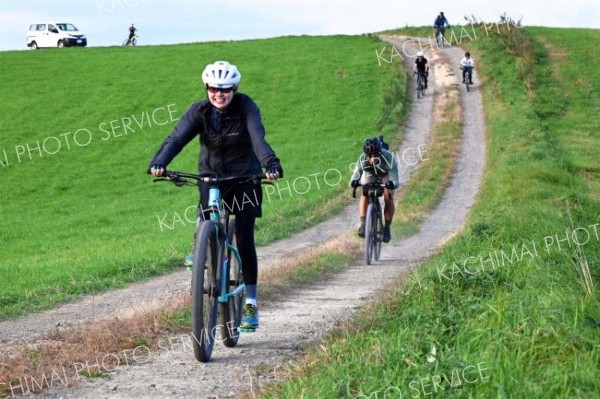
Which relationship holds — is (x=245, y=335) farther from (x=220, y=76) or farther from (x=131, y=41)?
(x=131, y=41)

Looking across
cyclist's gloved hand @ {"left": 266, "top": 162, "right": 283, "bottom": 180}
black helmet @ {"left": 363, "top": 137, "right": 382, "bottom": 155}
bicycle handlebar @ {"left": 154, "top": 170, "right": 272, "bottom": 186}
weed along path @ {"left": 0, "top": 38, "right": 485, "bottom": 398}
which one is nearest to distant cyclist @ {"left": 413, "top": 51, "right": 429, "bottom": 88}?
weed along path @ {"left": 0, "top": 38, "right": 485, "bottom": 398}

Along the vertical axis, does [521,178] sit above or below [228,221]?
below

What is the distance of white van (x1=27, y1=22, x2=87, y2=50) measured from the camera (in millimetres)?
63500

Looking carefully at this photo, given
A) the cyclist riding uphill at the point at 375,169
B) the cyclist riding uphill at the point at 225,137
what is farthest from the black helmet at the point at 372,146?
the cyclist riding uphill at the point at 225,137

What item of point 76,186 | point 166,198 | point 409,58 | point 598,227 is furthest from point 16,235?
point 409,58

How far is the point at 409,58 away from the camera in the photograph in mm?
50406

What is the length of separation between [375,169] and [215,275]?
7546 mm

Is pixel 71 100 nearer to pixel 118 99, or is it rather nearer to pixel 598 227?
pixel 118 99

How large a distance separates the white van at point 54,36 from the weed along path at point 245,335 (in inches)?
1878

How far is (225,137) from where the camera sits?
6.77 m

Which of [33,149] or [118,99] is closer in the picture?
[33,149]

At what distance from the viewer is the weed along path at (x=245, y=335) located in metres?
5.81

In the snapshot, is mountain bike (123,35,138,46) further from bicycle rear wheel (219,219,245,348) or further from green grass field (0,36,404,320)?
bicycle rear wheel (219,219,245,348)

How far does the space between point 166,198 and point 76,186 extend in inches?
186
